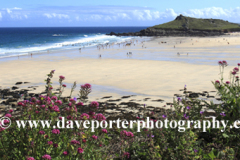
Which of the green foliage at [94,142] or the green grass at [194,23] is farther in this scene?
the green grass at [194,23]

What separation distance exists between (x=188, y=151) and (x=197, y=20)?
133003mm

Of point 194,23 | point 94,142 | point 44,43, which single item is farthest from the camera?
point 194,23

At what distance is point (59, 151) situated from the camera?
3117 millimetres

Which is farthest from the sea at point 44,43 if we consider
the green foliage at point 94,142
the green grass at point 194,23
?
the green grass at point 194,23

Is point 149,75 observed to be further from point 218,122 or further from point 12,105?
point 218,122

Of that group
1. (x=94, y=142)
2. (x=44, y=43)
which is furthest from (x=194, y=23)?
(x=94, y=142)

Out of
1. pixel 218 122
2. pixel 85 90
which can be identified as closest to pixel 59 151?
pixel 85 90

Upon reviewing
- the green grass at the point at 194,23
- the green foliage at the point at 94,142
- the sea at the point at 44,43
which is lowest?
the green foliage at the point at 94,142

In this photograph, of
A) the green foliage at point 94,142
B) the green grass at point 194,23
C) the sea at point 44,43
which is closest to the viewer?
the green foliage at point 94,142

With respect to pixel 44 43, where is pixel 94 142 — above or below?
below

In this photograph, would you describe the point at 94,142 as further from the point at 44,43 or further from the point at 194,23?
the point at 194,23

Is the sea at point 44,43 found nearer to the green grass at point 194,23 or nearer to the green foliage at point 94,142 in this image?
the green foliage at point 94,142

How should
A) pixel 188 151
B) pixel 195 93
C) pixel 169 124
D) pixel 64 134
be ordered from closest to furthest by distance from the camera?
pixel 188 151, pixel 64 134, pixel 169 124, pixel 195 93

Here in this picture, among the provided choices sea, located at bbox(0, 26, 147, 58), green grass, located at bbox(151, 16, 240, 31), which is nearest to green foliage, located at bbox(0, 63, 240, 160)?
sea, located at bbox(0, 26, 147, 58)
